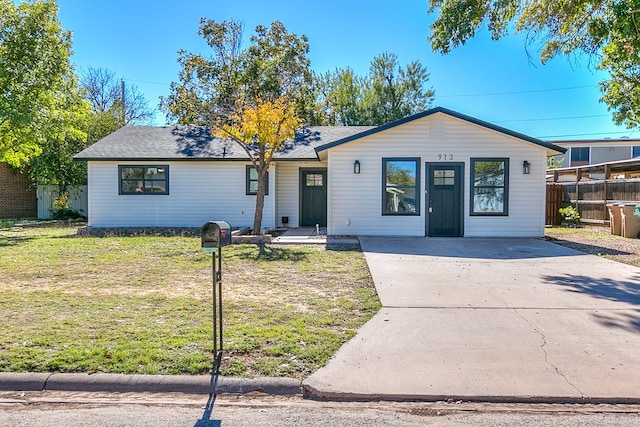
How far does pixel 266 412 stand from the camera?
130 inches

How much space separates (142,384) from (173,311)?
1912mm

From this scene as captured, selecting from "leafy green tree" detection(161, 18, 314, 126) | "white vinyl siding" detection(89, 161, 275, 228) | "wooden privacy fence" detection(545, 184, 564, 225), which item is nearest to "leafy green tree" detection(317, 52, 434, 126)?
"leafy green tree" detection(161, 18, 314, 126)

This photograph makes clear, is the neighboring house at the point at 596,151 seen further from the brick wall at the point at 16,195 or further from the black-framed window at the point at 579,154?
the brick wall at the point at 16,195

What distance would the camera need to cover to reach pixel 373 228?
525 inches

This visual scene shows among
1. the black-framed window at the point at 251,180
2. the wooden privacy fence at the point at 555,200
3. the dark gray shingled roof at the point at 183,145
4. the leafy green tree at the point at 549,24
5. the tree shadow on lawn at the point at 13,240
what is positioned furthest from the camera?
the wooden privacy fence at the point at 555,200

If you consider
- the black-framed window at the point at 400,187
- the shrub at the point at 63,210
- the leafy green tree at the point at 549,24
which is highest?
the leafy green tree at the point at 549,24

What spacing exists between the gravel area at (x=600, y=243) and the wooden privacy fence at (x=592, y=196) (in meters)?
0.65

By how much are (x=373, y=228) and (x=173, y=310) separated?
8563 mm

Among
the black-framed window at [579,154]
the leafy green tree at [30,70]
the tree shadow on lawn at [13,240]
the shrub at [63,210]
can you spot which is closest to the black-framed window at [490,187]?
the tree shadow on lawn at [13,240]

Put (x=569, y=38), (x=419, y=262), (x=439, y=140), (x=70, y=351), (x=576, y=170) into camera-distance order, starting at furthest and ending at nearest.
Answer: (x=576, y=170) → (x=439, y=140) → (x=569, y=38) → (x=419, y=262) → (x=70, y=351)

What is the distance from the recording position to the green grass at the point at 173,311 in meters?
4.00

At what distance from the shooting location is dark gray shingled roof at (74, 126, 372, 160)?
615 inches

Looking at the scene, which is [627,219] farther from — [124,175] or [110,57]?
[110,57]

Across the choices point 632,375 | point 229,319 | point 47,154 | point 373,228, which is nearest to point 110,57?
point 47,154
